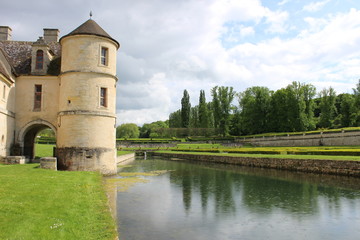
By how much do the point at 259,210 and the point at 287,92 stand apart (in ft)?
193

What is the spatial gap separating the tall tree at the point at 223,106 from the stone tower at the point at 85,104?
56.7 meters

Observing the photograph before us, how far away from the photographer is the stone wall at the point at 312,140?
1517 inches

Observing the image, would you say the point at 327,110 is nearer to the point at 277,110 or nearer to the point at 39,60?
the point at 277,110

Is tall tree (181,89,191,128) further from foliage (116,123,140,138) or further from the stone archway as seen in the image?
the stone archway

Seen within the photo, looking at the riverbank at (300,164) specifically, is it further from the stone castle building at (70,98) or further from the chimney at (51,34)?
the chimney at (51,34)

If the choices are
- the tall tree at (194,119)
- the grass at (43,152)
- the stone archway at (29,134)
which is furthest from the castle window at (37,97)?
the tall tree at (194,119)

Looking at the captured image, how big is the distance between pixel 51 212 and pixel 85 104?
40.5 ft

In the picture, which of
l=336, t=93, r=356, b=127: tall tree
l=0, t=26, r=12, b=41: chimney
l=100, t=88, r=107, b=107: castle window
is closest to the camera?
l=100, t=88, r=107, b=107: castle window

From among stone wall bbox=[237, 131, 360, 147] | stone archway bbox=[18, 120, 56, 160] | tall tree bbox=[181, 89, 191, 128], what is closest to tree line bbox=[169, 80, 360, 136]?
tall tree bbox=[181, 89, 191, 128]

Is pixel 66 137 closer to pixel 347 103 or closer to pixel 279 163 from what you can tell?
pixel 279 163

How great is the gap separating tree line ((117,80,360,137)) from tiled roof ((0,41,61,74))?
173 feet

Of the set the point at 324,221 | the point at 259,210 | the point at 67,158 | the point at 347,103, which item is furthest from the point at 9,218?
the point at 347,103

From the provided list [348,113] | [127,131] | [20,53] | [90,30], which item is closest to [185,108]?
[127,131]

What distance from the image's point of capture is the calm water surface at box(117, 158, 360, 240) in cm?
839
